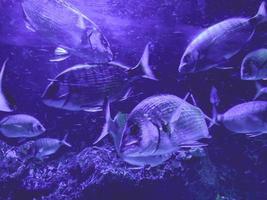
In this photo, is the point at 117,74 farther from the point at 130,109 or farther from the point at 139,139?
the point at 130,109

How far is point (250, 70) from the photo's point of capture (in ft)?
11.2

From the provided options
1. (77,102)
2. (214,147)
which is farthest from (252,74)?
(214,147)

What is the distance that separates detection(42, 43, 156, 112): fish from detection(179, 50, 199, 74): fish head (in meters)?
0.32

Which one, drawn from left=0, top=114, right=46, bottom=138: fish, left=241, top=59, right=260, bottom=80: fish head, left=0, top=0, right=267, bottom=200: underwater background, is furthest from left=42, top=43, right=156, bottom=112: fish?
left=0, top=0, right=267, bottom=200: underwater background

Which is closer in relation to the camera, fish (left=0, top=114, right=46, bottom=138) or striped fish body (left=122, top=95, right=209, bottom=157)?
striped fish body (left=122, top=95, right=209, bottom=157)

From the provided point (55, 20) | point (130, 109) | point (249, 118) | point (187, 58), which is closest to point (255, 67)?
point (249, 118)

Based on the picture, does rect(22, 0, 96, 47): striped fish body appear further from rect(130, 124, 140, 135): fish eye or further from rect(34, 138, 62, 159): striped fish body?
rect(34, 138, 62, 159): striped fish body

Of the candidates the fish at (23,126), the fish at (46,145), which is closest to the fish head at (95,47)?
the fish at (23,126)

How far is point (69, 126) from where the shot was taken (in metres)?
7.66

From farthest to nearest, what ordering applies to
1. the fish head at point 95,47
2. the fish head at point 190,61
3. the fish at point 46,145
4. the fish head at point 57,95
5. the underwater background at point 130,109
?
the underwater background at point 130,109
the fish at point 46,145
the fish head at point 95,47
the fish head at point 190,61
the fish head at point 57,95

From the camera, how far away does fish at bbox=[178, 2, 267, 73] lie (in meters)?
2.47

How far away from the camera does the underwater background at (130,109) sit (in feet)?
18.4

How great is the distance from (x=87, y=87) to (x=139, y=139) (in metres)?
0.76

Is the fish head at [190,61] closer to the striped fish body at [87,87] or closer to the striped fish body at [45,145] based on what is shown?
the striped fish body at [87,87]
